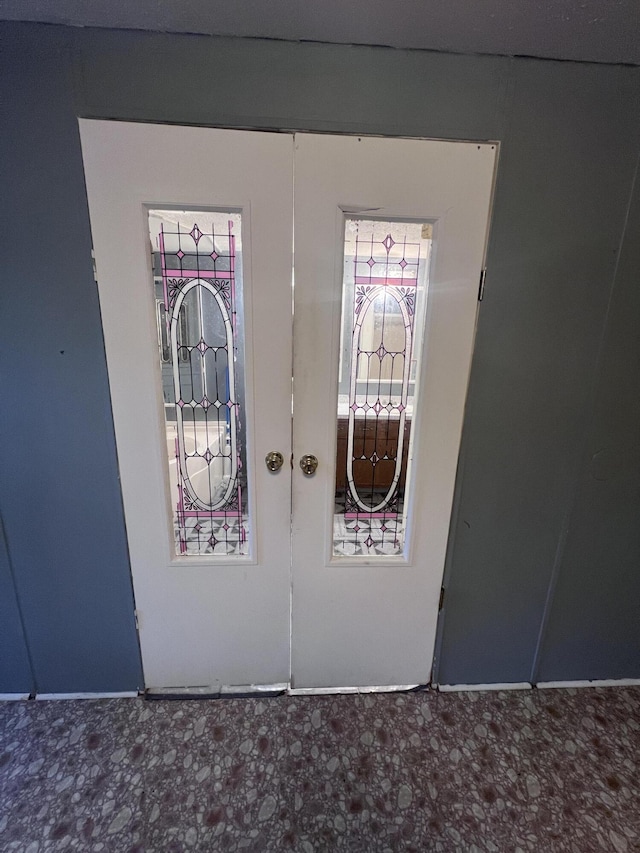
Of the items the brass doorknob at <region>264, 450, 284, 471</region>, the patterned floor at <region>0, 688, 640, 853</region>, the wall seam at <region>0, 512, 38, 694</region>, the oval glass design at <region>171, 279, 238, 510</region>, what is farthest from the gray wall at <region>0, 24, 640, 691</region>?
the brass doorknob at <region>264, 450, 284, 471</region>

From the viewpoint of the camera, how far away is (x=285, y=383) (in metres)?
1.28

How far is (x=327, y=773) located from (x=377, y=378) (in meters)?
1.42

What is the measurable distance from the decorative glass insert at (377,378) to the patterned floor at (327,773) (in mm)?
709

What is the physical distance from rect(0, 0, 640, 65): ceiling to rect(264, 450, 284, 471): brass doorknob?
1.25m

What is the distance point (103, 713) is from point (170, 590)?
574 millimetres

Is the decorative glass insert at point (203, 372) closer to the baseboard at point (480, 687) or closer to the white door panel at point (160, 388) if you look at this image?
the white door panel at point (160, 388)

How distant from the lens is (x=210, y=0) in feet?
3.01

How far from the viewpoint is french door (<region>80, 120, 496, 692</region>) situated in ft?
3.73

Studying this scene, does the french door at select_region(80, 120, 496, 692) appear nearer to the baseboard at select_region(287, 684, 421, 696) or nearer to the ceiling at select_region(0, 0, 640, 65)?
the baseboard at select_region(287, 684, 421, 696)

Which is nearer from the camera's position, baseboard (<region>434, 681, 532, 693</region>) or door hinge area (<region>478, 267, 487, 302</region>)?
door hinge area (<region>478, 267, 487, 302</region>)

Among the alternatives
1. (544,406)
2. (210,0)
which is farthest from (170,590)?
(210,0)

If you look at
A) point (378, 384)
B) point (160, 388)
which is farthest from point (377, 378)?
point (160, 388)

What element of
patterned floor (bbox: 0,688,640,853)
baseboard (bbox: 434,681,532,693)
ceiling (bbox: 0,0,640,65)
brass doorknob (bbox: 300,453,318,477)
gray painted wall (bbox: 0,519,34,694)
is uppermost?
ceiling (bbox: 0,0,640,65)

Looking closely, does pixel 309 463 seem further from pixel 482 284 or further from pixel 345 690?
pixel 345 690
